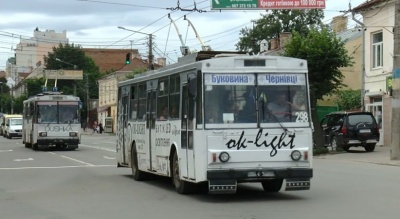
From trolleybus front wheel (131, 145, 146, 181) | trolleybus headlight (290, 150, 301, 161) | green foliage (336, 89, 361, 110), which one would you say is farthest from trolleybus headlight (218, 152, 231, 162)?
green foliage (336, 89, 361, 110)

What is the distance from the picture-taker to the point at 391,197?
43.9 ft

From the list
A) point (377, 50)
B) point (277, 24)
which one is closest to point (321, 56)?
point (377, 50)

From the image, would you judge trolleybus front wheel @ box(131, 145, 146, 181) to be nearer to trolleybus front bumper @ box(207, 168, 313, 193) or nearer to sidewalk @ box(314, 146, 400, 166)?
trolleybus front bumper @ box(207, 168, 313, 193)

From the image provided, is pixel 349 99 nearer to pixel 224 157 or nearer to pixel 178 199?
pixel 178 199

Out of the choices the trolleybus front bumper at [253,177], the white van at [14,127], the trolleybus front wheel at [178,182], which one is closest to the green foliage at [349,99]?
the trolleybus front wheel at [178,182]

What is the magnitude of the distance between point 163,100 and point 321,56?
17226 millimetres

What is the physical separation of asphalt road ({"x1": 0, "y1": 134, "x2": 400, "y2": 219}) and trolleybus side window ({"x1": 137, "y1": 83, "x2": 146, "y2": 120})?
1.84 meters

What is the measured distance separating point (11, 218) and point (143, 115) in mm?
6177

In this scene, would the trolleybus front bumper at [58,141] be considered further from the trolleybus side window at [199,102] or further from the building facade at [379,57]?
the trolleybus side window at [199,102]

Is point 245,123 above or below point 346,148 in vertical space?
above

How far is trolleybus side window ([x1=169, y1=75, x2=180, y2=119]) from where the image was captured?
46.6 feet

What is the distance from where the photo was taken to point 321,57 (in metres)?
31.1

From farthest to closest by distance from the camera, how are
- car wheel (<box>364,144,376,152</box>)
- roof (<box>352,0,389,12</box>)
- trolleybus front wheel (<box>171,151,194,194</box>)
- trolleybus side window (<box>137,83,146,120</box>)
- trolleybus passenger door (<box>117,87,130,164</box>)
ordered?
roof (<box>352,0,389,12</box>)
car wheel (<box>364,144,376,152</box>)
trolleybus passenger door (<box>117,87,130,164</box>)
trolleybus side window (<box>137,83,146,120</box>)
trolleybus front wheel (<box>171,151,194,194</box>)

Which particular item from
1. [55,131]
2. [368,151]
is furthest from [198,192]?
[55,131]
